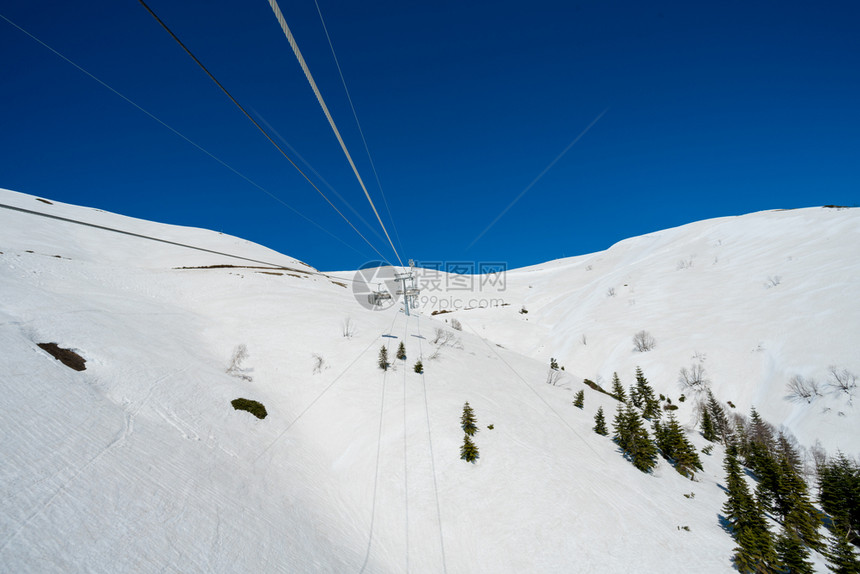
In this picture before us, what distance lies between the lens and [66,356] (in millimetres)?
16828

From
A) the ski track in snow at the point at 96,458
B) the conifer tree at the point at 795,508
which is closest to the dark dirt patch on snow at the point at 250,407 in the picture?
the ski track in snow at the point at 96,458

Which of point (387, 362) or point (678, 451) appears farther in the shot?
point (387, 362)

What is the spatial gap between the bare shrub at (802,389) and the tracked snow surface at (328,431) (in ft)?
1.67

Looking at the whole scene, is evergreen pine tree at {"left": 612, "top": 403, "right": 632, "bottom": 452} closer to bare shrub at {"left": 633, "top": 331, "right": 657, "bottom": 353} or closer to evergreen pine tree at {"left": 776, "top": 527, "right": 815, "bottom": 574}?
evergreen pine tree at {"left": 776, "top": 527, "right": 815, "bottom": 574}

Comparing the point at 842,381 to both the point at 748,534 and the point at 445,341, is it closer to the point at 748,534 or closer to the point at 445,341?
the point at 748,534

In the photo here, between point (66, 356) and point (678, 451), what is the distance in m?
40.7

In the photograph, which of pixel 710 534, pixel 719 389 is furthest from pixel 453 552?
pixel 719 389

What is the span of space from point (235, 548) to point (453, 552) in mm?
9368

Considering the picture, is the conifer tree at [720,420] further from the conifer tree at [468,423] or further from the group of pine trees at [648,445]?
the conifer tree at [468,423]

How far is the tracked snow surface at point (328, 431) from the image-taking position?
34.0ft

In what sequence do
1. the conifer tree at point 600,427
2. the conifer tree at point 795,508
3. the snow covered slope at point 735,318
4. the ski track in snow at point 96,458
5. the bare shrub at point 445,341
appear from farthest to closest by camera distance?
1. the bare shrub at point 445,341
2. the snow covered slope at point 735,318
3. the conifer tree at point 600,427
4. the conifer tree at point 795,508
5. the ski track in snow at point 96,458

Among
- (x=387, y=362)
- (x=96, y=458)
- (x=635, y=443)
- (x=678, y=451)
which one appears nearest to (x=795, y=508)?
(x=678, y=451)

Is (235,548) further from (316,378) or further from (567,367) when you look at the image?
(567,367)

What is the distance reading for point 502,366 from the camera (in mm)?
36281
